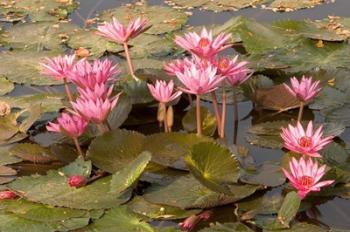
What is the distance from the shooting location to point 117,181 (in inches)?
76.7

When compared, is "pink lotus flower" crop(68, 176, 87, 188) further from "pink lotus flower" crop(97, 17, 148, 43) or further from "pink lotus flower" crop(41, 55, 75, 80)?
"pink lotus flower" crop(97, 17, 148, 43)

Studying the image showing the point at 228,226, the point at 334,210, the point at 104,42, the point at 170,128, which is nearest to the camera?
the point at 228,226

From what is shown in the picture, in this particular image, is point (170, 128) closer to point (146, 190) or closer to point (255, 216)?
point (146, 190)

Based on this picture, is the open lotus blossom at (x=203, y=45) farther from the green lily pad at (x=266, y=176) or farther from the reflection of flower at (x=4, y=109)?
the reflection of flower at (x=4, y=109)

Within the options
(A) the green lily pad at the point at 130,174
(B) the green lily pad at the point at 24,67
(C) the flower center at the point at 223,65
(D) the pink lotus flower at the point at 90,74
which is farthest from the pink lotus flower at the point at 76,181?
(B) the green lily pad at the point at 24,67

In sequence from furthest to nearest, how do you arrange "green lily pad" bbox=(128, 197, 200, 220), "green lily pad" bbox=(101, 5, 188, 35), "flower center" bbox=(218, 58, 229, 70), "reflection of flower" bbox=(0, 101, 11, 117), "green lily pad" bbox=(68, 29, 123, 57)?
1. "green lily pad" bbox=(101, 5, 188, 35)
2. "green lily pad" bbox=(68, 29, 123, 57)
3. "reflection of flower" bbox=(0, 101, 11, 117)
4. "flower center" bbox=(218, 58, 229, 70)
5. "green lily pad" bbox=(128, 197, 200, 220)

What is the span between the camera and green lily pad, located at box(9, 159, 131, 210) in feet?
6.52

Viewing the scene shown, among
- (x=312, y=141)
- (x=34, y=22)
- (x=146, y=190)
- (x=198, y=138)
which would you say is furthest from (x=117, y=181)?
(x=34, y=22)

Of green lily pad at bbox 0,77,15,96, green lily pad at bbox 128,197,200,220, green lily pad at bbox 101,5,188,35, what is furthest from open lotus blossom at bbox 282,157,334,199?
green lily pad at bbox 101,5,188,35

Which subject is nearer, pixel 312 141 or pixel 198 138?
pixel 312 141

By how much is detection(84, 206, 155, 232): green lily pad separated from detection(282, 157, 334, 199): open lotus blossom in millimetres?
382

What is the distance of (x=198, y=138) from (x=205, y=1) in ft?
4.77

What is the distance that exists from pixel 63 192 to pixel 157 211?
28 cm

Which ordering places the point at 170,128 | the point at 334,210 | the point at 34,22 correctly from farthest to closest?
the point at 34,22, the point at 170,128, the point at 334,210
